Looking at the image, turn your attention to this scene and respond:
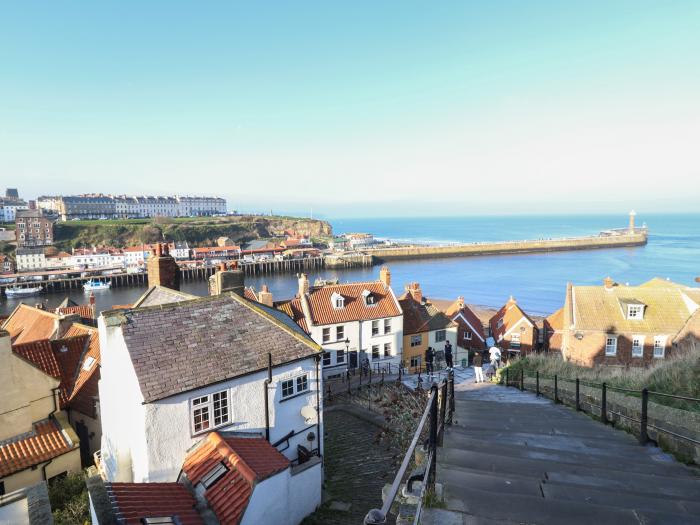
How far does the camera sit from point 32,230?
139m

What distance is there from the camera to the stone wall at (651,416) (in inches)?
280

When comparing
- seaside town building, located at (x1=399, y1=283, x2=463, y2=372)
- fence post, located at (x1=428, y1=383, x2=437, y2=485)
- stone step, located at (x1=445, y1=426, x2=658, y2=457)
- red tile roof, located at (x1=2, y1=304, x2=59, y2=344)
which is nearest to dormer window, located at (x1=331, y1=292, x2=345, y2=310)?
seaside town building, located at (x1=399, y1=283, x2=463, y2=372)

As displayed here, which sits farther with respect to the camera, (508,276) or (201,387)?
(508,276)

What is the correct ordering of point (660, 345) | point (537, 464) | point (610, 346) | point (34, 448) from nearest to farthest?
point (537, 464), point (34, 448), point (660, 345), point (610, 346)

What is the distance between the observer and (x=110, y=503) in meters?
8.84

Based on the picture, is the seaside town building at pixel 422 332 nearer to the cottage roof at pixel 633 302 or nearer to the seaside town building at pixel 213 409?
the cottage roof at pixel 633 302

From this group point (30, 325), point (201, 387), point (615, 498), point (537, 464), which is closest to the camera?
point (615, 498)

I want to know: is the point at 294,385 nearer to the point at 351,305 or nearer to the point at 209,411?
the point at 209,411

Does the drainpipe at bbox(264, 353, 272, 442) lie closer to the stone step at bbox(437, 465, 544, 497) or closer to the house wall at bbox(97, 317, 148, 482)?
the house wall at bbox(97, 317, 148, 482)

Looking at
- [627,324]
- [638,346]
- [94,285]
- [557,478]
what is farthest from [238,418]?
[94,285]

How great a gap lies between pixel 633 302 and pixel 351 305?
2122 centimetres

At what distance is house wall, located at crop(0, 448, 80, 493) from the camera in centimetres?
1347

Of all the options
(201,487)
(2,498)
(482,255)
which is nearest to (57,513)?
(2,498)

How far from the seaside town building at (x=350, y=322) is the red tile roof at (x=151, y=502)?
2079 centimetres
